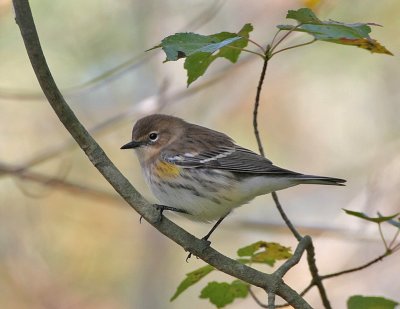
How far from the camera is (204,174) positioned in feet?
13.1

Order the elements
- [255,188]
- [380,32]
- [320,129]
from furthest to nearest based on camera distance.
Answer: [320,129]
[380,32]
[255,188]

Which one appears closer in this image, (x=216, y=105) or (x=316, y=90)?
(x=216, y=105)

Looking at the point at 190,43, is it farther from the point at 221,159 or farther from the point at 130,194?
the point at 221,159

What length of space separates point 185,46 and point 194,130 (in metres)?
2.19

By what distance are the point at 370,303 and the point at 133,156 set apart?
204 inches

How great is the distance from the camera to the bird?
3791 mm

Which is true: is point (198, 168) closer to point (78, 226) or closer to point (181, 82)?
point (181, 82)

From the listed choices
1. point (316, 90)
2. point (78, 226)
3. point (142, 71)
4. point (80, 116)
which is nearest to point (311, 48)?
point (316, 90)

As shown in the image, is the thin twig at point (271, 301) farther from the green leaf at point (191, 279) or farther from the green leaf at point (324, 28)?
the green leaf at point (324, 28)

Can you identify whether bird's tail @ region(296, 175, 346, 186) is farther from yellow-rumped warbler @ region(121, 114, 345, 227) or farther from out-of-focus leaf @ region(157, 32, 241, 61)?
out-of-focus leaf @ region(157, 32, 241, 61)

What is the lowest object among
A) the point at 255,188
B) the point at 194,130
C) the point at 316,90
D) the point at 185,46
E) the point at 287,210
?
the point at 185,46

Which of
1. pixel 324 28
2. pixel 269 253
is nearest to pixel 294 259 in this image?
pixel 269 253

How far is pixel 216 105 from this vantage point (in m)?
7.11

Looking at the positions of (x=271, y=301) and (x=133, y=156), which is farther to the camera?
(x=133, y=156)
